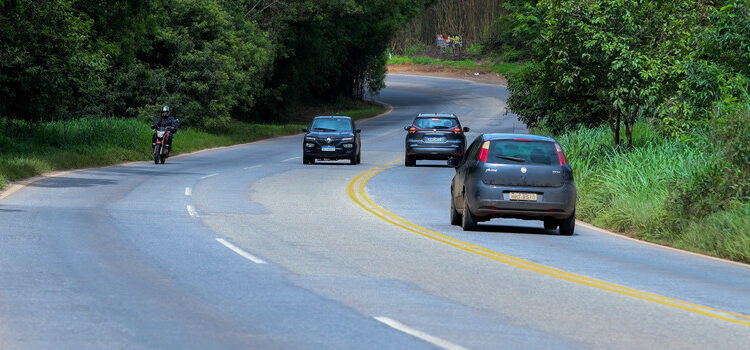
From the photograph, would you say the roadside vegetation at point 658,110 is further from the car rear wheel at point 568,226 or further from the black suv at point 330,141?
the black suv at point 330,141

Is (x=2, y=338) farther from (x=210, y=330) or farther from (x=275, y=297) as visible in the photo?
(x=275, y=297)

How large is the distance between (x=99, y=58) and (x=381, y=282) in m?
22.4

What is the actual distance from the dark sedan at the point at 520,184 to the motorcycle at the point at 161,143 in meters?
19.0

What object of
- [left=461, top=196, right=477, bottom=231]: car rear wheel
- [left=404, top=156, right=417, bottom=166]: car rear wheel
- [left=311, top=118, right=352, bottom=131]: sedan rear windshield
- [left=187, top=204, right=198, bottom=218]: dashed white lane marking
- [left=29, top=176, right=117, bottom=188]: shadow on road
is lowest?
[left=404, top=156, right=417, bottom=166]: car rear wheel

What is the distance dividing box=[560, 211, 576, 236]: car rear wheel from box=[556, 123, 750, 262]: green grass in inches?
47.3

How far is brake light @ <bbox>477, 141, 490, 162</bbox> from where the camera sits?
16969mm

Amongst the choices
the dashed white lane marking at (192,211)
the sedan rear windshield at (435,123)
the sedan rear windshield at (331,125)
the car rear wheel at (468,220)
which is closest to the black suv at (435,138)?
the sedan rear windshield at (435,123)

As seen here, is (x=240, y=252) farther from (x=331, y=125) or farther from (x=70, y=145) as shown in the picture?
(x=331, y=125)

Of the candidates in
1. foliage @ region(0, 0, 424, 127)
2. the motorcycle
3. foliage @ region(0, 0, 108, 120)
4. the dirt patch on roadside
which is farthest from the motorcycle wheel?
the dirt patch on roadside

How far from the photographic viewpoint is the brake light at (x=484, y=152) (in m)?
17.0

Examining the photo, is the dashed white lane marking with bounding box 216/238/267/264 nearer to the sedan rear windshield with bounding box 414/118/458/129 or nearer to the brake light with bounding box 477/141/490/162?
the brake light with bounding box 477/141/490/162

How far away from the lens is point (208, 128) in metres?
52.2

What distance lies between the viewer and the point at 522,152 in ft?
55.8

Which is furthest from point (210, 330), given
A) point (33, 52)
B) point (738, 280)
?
point (33, 52)
